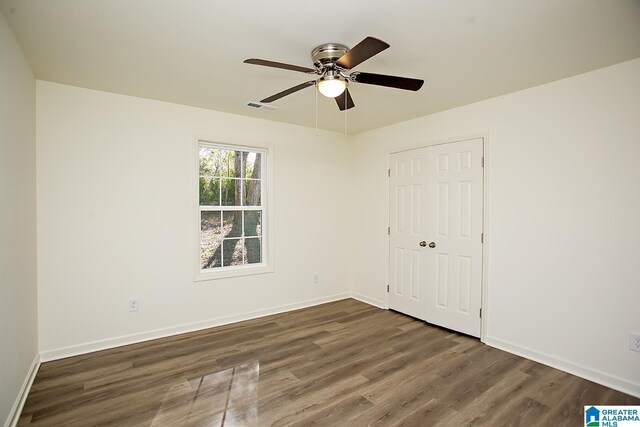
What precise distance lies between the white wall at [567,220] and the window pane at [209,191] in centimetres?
279

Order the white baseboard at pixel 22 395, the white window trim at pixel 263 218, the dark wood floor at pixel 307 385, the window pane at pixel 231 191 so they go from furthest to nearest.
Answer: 1. the window pane at pixel 231 191
2. the white window trim at pixel 263 218
3. the dark wood floor at pixel 307 385
4. the white baseboard at pixel 22 395

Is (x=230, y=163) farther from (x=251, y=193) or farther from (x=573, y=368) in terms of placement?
(x=573, y=368)

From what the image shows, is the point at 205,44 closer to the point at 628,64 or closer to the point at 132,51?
the point at 132,51

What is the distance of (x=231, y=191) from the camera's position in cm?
400

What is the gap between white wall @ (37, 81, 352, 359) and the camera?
294 cm

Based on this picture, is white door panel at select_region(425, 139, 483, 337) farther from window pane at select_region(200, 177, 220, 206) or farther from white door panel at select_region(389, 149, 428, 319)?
window pane at select_region(200, 177, 220, 206)

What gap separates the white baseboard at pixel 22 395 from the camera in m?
2.01

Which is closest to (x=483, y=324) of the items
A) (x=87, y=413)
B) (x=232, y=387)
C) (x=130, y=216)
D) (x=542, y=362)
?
(x=542, y=362)

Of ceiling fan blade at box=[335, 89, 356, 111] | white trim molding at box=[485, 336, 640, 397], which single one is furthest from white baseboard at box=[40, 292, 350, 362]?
ceiling fan blade at box=[335, 89, 356, 111]

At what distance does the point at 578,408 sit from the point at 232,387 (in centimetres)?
246

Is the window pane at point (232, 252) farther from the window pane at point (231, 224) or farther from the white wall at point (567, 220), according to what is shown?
the white wall at point (567, 220)

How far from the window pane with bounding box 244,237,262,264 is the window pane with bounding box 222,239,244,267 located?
65 millimetres

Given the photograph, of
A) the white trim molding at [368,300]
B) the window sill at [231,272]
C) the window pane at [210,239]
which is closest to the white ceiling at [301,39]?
the window pane at [210,239]

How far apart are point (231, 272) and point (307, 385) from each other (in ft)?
5.83
